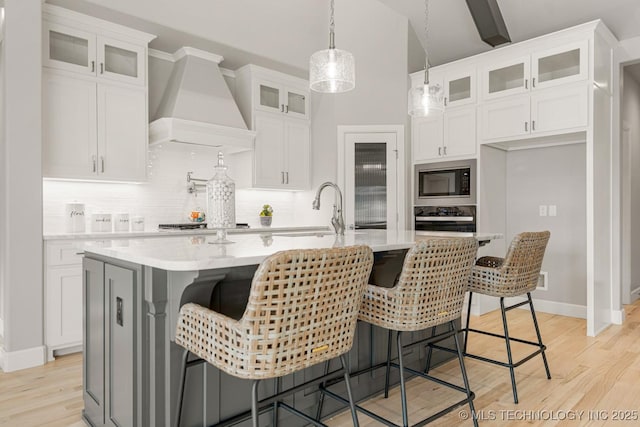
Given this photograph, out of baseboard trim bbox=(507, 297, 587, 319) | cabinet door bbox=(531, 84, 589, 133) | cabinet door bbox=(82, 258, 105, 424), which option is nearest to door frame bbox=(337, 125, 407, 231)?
cabinet door bbox=(531, 84, 589, 133)

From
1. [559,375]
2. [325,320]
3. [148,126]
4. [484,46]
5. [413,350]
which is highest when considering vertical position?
[484,46]

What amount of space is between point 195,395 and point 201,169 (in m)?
3.36

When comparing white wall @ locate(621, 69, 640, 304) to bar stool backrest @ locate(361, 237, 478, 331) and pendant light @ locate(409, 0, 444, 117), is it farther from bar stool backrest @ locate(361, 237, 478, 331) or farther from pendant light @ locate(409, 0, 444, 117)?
bar stool backrest @ locate(361, 237, 478, 331)

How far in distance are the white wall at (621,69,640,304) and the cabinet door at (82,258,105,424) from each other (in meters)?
5.25

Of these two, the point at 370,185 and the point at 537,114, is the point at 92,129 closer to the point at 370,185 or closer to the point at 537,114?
the point at 370,185

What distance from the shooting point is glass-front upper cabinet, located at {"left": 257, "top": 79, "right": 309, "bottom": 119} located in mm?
4877

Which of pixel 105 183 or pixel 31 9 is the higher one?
pixel 31 9

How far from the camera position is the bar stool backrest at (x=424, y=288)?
6.07 ft

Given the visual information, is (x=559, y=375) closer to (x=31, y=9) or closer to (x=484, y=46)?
(x=484, y=46)

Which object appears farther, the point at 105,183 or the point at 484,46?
the point at 484,46

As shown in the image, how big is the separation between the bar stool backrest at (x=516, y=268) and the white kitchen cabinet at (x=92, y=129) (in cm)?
308

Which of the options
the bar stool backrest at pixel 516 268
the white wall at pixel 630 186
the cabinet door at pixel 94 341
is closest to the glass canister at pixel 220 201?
the cabinet door at pixel 94 341

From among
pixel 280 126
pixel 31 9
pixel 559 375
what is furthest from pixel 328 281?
pixel 280 126

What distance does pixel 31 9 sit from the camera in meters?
3.06
